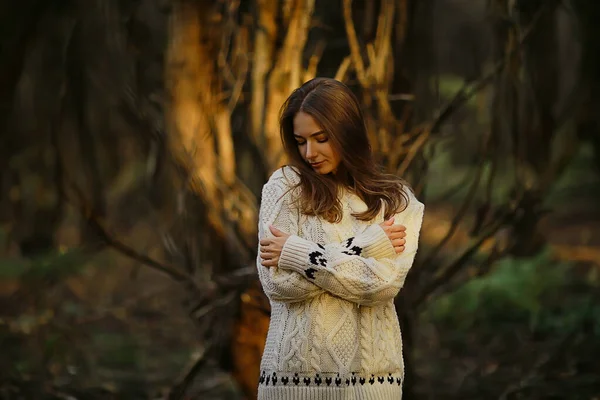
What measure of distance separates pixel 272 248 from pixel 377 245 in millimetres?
332

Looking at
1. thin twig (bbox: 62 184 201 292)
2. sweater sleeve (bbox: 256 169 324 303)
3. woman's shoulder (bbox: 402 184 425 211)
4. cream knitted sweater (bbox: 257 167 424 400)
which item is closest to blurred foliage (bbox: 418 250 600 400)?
thin twig (bbox: 62 184 201 292)

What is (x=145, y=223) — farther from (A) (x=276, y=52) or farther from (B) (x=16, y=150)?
(A) (x=276, y=52)

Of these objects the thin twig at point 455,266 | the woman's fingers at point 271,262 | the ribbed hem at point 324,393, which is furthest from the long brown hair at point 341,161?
the thin twig at point 455,266

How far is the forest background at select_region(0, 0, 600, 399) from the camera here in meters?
6.02

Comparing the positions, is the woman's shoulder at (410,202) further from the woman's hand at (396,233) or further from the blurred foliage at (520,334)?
the blurred foliage at (520,334)

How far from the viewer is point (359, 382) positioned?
3.78 m

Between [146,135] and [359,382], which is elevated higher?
[146,135]

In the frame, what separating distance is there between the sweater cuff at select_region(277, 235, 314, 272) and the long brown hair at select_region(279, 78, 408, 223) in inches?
6.5

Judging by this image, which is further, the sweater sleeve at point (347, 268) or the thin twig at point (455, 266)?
the thin twig at point (455, 266)

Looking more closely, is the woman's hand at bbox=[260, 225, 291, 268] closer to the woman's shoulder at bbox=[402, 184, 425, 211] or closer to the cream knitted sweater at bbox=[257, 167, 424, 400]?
the cream knitted sweater at bbox=[257, 167, 424, 400]

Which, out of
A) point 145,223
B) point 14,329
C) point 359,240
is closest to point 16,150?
point 145,223

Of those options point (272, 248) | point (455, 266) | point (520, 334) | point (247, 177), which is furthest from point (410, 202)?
point (520, 334)

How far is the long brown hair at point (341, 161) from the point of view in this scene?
12.7 feet

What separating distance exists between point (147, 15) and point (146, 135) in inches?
129
